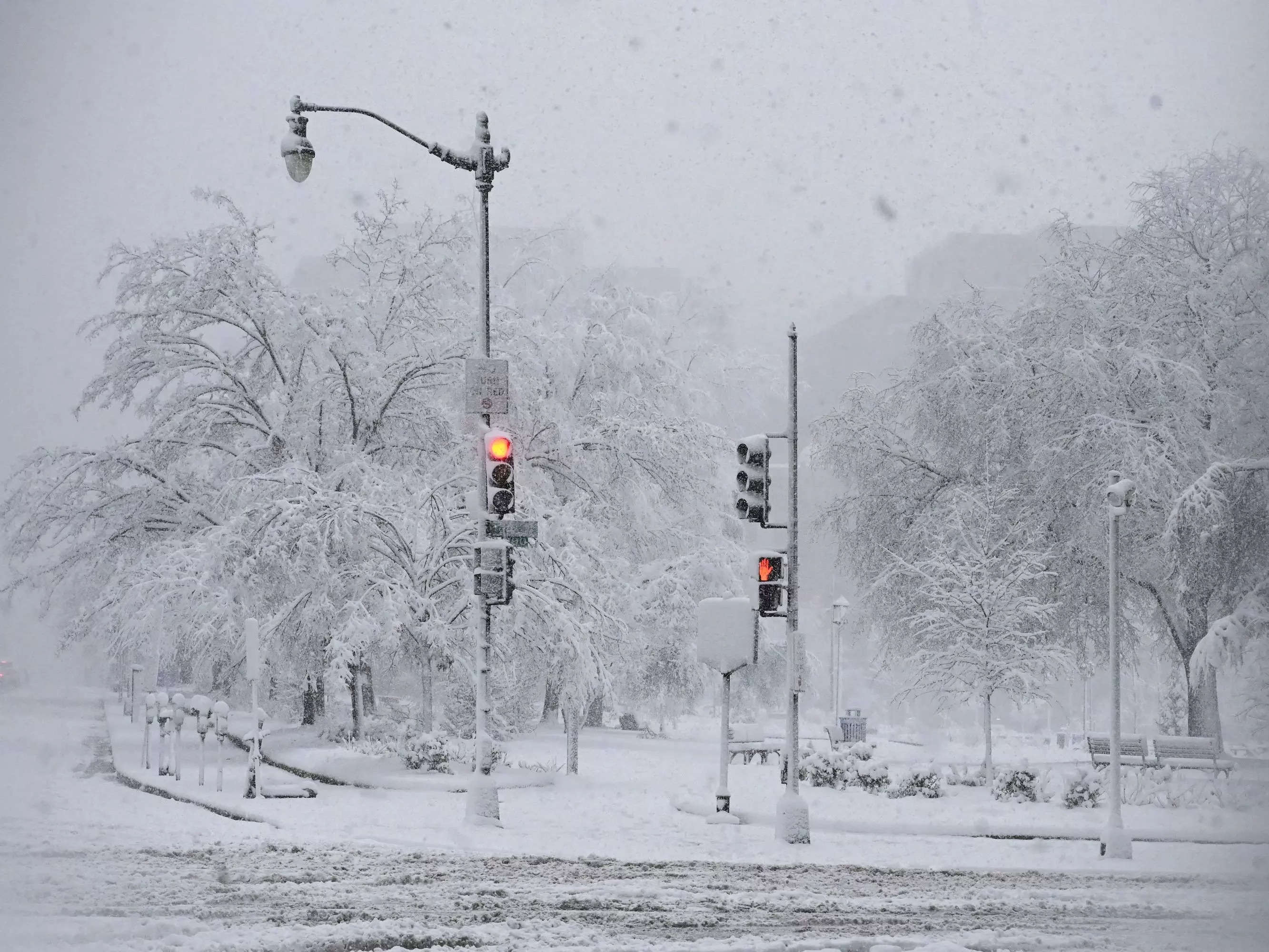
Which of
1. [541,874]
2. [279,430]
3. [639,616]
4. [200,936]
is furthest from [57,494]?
[200,936]

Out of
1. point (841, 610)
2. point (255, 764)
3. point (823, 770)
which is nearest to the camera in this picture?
point (255, 764)

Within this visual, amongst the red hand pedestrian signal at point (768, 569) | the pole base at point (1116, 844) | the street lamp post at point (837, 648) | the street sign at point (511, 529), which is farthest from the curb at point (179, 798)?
the street lamp post at point (837, 648)

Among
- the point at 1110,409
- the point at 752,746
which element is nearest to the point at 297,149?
the point at 752,746

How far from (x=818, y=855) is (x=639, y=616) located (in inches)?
700

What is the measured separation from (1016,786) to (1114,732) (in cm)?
551

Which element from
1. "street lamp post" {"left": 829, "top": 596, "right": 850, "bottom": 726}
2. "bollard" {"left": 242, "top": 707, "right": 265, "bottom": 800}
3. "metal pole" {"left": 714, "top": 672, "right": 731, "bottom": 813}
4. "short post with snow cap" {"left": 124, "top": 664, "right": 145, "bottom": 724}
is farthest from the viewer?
"short post with snow cap" {"left": 124, "top": 664, "right": 145, "bottom": 724}

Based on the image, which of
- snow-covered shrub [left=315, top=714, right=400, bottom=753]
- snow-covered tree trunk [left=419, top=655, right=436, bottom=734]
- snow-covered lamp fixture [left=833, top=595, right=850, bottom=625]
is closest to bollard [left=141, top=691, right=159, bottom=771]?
snow-covered shrub [left=315, top=714, right=400, bottom=753]

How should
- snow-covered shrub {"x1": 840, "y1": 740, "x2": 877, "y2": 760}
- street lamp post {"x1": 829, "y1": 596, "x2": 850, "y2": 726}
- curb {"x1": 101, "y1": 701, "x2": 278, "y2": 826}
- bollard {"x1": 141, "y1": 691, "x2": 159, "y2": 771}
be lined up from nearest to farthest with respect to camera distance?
1. curb {"x1": 101, "y1": 701, "x2": 278, "y2": 826}
2. snow-covered shrub {"x1": 840, "y1": 740, "x2": 877, "y2": 760}
3. bollard {"x1": 141, "y1": 691, "x2": 159, "y2": 771}
4. street lamp post {"x1": 829, "y1": 596, "x2": 850, "y2": 726}

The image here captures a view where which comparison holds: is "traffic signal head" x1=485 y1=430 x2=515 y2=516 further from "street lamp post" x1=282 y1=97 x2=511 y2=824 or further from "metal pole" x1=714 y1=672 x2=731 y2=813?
"metal pole" x1=714 y1=672 x2=731 y2=813

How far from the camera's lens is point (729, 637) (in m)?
17.0

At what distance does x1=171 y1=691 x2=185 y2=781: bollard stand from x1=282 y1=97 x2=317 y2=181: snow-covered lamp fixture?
10.1 metres

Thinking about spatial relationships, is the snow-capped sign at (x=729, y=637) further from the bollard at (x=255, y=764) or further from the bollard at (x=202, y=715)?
the bollard at (x=202, y=715)

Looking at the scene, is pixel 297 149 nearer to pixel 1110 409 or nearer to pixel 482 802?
pixel 482 802

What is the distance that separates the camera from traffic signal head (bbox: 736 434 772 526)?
15.3 meters
